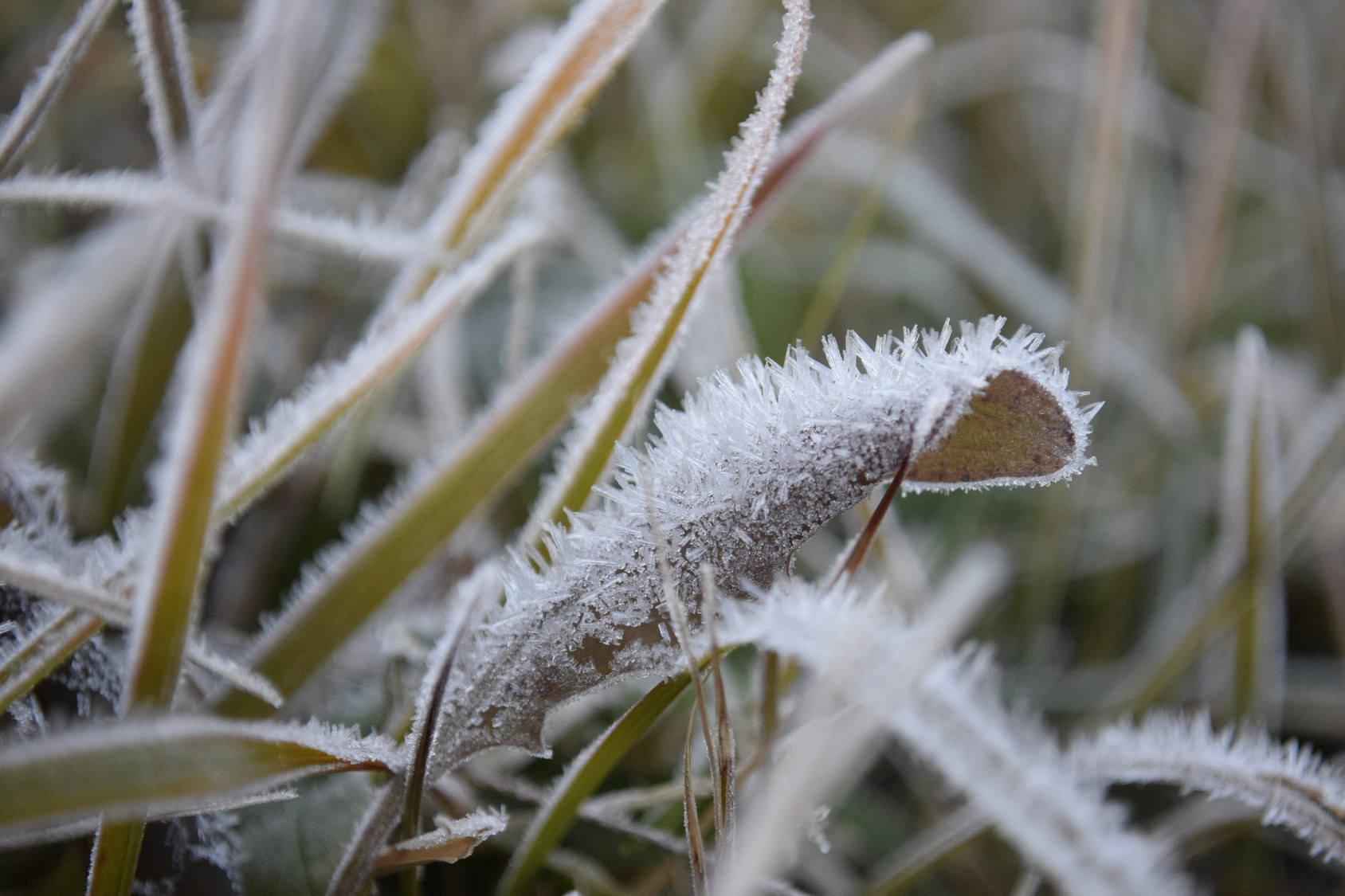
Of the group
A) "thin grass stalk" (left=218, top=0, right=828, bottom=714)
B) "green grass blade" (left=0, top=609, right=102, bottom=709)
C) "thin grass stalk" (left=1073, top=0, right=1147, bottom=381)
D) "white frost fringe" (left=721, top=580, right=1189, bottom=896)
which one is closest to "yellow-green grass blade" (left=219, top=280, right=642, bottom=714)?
"thin grass stalk" (left=218, top=0, right=828, bottom=714)

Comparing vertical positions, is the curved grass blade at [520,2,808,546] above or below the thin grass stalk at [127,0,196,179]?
below

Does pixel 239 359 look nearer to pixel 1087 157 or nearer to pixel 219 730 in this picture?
pixel 219 730

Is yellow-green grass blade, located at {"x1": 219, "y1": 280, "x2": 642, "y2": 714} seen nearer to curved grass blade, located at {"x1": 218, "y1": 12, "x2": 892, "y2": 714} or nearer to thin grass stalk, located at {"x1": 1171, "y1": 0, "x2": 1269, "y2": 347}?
curved grass blade, located at {"x1": 218, "y1": 12, "x2": 892, "y2": 714}

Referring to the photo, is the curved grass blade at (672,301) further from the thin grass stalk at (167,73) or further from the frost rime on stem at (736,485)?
the thin grass stalk at (167,73)

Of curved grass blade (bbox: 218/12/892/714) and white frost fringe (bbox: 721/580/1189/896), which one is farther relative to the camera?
curved grass blade (bbox: 218/12/892/714)

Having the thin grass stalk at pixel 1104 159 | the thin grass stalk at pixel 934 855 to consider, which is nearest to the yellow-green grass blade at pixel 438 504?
the thin grass stalk at pixel 934 855

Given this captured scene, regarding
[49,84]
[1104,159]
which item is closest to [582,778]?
[49,84]

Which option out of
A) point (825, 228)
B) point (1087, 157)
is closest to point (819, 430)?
point (1087, 157)
